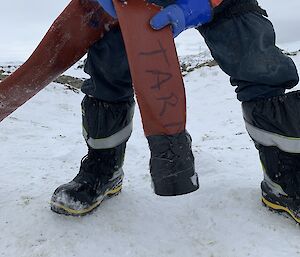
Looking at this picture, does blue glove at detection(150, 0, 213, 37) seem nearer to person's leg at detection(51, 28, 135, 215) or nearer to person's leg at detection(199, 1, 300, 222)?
person's leg at detection(199, 1, 300, 222)

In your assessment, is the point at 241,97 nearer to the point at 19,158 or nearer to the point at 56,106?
the point at 19,158

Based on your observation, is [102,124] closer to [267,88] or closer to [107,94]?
[107,94]

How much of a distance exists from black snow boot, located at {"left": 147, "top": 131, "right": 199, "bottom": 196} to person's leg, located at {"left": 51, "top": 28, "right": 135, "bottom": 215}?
21.0 inches

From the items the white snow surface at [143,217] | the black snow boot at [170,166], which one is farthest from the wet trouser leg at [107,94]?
the black snow boot at [170,166]

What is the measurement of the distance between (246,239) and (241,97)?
55 centimetres

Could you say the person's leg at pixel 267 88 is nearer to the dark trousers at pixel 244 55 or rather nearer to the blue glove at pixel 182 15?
the dark trousers at pixel 244 55

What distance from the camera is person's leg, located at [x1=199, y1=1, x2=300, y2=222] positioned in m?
1.72

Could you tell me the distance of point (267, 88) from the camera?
1.75 m

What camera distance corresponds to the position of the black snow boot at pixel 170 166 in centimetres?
139

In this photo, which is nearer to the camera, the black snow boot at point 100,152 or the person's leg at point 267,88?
the person's leg at point 267,88

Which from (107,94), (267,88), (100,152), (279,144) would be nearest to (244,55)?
(267,88)

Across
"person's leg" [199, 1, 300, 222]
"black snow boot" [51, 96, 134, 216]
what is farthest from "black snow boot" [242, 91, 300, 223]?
"black snow boot" [51, 96, 134, 216]

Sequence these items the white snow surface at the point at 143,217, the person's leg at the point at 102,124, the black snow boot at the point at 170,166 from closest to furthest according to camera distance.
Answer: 1. the black snow boot at the point at 170,166
2. the white snow surface at the point at 143,217
3. the person's leg at the point at 102,124

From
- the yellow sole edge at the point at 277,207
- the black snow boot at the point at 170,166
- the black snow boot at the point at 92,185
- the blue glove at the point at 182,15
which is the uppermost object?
the blue glove at the point at 182,15
